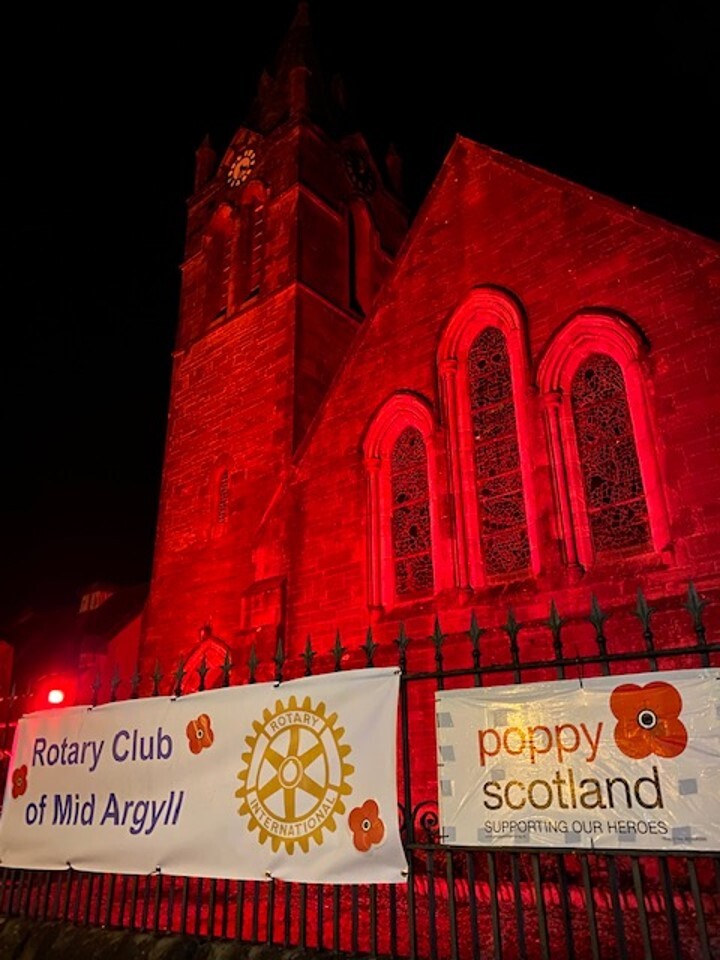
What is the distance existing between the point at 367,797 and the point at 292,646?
627 cm

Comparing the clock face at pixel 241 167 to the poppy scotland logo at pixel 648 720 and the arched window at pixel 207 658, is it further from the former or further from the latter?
the poppy scotland logo at pixel 648 720

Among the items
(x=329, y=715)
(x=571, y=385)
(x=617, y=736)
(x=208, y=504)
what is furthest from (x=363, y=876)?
(x=208, y=504)

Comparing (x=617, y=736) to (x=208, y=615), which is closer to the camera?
(x=617, y=736)

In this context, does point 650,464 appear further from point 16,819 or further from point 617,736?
point 16,819

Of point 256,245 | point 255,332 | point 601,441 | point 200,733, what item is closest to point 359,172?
point 256,245

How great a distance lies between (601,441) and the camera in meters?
9.16

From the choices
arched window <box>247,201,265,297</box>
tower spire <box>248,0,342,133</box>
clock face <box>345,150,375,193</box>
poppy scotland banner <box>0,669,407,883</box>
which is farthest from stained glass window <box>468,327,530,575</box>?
tower spire <box>248,0,342,133</box>

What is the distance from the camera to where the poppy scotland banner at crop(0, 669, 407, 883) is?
4.48 m

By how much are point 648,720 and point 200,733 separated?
3.04m

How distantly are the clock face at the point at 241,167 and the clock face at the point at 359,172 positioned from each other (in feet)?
8.23

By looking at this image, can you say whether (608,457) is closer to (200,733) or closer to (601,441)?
(601,441)

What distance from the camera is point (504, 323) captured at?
34.3 feet

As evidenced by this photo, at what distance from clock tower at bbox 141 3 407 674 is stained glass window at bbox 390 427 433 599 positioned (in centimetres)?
187

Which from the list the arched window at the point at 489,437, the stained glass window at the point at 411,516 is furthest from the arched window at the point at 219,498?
the arched window at the point at 489,437
